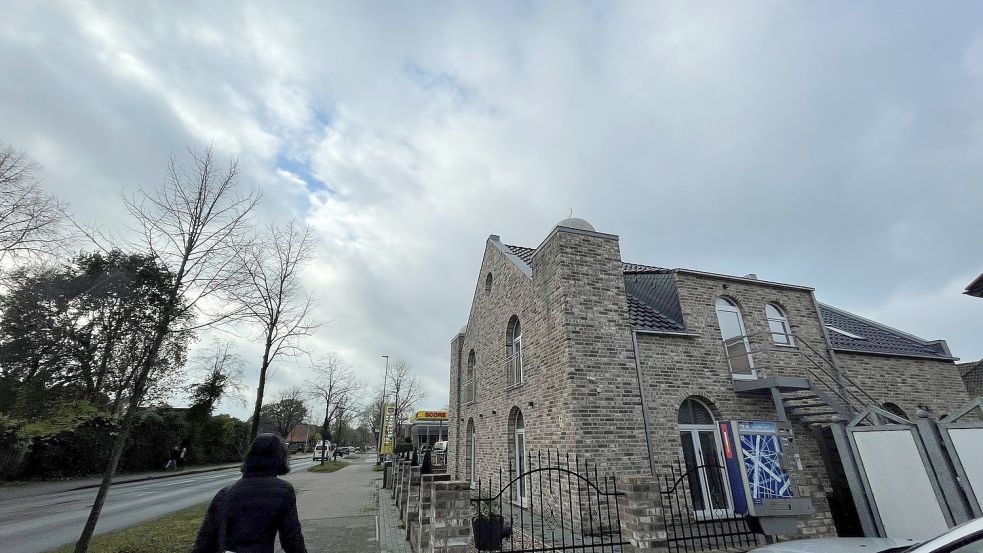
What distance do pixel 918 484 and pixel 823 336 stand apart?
5.66m

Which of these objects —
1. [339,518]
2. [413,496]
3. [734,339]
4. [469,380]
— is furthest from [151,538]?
[734,339]

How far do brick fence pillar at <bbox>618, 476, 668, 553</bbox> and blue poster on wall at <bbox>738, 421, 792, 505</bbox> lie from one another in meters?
3.55

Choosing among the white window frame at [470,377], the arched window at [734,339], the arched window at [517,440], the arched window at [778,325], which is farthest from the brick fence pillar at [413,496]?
the arched window at [778,325]

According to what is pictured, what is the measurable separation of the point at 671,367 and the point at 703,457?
6.72 feet

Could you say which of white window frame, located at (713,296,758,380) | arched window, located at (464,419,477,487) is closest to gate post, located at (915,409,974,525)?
white window frame, located at (713,296,758,380)

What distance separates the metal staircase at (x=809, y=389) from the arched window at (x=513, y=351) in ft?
17.1

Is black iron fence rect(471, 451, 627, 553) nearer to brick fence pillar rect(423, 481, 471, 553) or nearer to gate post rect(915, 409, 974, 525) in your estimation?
brick fence pillar rect(423, 481, 471, 553)

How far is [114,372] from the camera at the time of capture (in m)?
21.7

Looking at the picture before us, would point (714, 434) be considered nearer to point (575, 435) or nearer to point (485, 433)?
point (575, 435)

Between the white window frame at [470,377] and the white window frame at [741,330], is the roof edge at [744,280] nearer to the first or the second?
the white window frame at [741,330]

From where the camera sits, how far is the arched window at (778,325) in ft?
34.9

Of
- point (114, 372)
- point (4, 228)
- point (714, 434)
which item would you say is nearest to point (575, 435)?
point (714, 434)

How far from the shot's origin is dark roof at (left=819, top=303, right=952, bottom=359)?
447 inches

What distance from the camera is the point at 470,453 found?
1550cm
